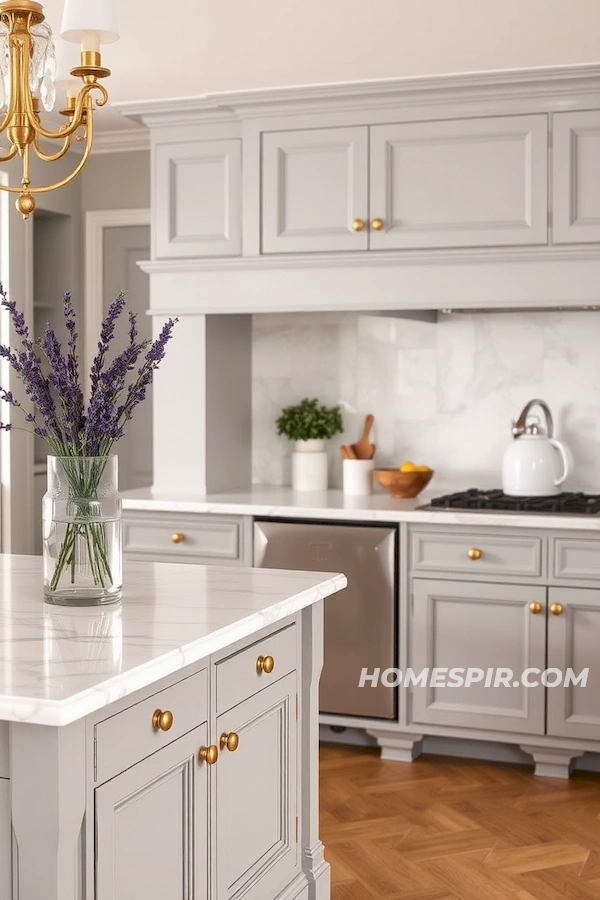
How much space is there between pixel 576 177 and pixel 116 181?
2283 mm

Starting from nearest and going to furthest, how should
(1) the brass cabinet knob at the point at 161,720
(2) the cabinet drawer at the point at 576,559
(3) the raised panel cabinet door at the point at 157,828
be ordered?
(3) the raised panel cabinet door at the point at 157,828, (1) the brass cabinet knob at the point at 161,720, (2) the cabinet drawer at the point at 576,559

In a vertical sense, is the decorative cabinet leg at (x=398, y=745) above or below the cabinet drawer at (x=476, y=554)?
below

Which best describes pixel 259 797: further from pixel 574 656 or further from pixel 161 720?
pixel 574 656

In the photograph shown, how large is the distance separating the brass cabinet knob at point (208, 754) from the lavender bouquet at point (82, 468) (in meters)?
0.35

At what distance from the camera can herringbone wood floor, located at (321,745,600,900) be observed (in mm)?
3002

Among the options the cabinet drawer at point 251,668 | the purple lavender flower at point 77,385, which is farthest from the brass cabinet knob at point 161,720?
the purple lavender flower at point 77,385

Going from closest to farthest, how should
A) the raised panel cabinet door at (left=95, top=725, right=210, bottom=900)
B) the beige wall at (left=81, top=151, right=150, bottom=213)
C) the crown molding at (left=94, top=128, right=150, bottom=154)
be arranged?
the raised panel cabinet door at (left=95, top=725, right=210, bottom=900), the crown molding at (left=94, top=128, right=150, bottom=154), the beige wall at (left=81, top=151, right=150, bottom=213)

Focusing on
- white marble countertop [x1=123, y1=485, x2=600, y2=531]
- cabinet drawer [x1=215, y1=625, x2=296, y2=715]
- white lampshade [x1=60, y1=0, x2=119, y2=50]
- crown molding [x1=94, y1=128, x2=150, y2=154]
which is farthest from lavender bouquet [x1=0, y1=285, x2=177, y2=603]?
crown molding [x1=94, y1=128, x2=150, y2=154]

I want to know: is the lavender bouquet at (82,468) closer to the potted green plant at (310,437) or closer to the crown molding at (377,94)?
the crown molding at (377,94)

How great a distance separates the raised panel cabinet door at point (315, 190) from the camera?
13.3 ft

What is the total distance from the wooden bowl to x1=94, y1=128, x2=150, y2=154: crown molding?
1937 millimetres

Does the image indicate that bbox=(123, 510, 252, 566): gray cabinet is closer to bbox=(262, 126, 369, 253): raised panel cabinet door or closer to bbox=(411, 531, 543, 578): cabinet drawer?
bbox=(411, 531, 543, 578): cabinet drawer

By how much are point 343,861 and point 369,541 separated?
3.74 ft

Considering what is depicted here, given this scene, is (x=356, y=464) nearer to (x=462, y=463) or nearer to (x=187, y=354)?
(x=462, y=463)
